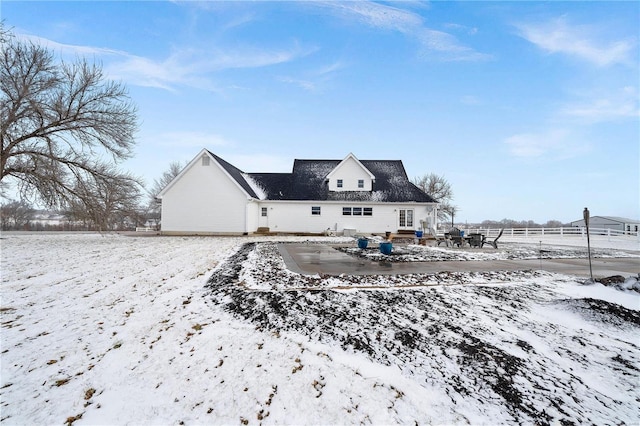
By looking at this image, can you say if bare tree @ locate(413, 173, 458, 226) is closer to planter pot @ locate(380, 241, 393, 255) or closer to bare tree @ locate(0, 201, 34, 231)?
planter pot @ locate(380, 241, 393, 255)

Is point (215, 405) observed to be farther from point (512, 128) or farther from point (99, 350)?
point (512, 128)

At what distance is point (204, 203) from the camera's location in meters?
22.3

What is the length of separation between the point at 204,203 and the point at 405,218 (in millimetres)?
17409

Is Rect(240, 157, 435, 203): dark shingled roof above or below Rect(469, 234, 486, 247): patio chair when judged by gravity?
above

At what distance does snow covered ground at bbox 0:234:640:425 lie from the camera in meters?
2.54

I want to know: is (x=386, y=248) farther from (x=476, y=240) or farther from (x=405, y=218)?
(x=405, y=218)

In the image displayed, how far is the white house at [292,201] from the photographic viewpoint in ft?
72.6

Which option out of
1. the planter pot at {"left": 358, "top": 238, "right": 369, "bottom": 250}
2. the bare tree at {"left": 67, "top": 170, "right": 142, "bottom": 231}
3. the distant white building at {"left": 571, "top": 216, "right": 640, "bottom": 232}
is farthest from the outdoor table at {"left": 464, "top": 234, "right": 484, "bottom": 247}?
the distant white building at {"left": 571, "top": 216, "right": 640, "bottom": 232}

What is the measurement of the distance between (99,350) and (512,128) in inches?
1088

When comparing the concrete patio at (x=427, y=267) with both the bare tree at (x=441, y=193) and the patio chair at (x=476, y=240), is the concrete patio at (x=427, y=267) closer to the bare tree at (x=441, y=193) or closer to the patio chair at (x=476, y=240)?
the patio chair at (x=476, y=240)

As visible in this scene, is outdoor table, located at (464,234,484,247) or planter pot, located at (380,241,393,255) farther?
outdoor table, located at (464,234,484,247)

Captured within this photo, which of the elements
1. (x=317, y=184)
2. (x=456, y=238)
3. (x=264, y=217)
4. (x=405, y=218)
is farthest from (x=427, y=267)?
(x=317, y=184)

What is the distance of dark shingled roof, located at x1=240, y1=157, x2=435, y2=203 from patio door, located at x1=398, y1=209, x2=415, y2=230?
992 millimetres

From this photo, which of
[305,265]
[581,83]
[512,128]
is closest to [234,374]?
[305,265]
